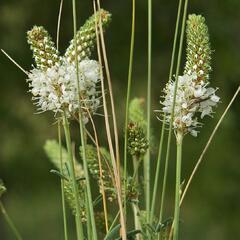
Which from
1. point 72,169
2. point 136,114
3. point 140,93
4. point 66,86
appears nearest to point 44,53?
point 66,86

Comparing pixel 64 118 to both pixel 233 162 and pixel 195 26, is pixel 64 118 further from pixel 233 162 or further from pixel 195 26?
pixel 233 162

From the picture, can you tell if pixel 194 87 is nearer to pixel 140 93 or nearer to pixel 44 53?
pixel 44 53

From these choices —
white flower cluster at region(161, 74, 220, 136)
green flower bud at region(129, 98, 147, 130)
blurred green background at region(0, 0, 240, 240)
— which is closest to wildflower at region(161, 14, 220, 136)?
white flower cluster at region(161, 74, 220, 136)

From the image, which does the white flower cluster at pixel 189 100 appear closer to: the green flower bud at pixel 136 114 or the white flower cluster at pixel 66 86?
the white flower cluster at pixel 66 86

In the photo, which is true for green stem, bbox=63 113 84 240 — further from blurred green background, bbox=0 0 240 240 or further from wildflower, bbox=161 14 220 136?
blurred green background, bbox=0 0 240 240

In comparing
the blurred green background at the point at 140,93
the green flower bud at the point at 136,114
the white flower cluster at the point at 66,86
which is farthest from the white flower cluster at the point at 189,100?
the blurred green background at the point at 140,93

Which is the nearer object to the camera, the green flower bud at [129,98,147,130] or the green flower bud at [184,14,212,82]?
the green flower bud at [184,14,212,82]
